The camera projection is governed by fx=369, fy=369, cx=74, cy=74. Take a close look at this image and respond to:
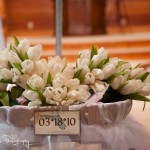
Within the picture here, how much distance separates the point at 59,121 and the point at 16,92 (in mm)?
127

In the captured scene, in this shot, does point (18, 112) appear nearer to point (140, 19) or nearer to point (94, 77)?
point (94, 77)

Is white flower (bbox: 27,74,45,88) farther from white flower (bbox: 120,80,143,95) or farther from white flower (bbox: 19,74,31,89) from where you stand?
white flower (bbox: 120,80,143,95)

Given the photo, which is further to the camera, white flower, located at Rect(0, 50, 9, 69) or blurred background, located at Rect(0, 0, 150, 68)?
blurred background, located at Rect(0, 0, 150, 68)

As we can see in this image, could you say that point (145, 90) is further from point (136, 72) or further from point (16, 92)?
point (16, 92)

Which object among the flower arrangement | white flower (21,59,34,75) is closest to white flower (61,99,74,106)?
the flower arrangement

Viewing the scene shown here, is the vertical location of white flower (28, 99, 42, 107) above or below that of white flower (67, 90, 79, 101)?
below

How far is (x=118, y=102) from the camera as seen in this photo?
802 millimetres

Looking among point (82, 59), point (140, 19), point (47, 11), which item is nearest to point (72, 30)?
point (47, 11)

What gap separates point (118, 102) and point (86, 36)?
4.85 metres

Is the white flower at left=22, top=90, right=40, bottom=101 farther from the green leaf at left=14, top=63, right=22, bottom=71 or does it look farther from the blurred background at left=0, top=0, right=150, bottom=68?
the blurred background at left=0, top=0, right=150, bottom=68

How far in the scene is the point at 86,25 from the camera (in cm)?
575

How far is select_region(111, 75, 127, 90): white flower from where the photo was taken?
0.82 meters

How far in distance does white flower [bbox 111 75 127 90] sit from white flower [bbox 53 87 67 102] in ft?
0.41

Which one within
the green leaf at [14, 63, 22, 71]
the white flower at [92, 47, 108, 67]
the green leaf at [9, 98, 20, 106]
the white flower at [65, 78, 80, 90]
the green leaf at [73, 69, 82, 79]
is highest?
the white flower at [92, 47, 108, 67]
